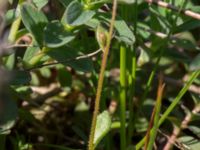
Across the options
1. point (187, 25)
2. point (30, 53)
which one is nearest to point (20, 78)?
point (30, 53)

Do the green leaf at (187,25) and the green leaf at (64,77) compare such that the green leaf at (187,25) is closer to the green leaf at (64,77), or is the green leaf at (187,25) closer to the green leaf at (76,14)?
the green leaf at (76,14)

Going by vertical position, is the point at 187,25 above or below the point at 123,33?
below

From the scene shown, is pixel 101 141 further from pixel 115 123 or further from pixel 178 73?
pixel 178 73

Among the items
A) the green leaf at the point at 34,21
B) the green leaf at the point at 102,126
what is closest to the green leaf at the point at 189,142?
the green leaf at the point at 102,126

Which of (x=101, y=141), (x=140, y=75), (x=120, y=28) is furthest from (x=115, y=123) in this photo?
(x=120, y=28)

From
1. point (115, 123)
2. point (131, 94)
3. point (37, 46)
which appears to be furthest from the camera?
point (115, 123)

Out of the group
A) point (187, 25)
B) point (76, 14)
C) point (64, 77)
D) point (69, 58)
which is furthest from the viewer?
point (64, 77)

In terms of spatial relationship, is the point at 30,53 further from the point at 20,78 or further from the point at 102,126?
the point at 102,126
